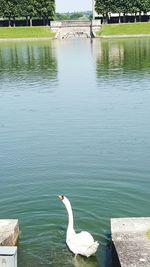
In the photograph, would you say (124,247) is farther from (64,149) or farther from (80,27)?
(80,27)

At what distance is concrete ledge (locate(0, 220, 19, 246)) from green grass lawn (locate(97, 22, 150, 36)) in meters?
109

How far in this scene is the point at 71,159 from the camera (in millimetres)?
23281

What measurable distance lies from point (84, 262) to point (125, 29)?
113 m

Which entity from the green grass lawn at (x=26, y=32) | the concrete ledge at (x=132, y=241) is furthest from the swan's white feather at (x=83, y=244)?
the green grass lawn at (x=26, y=32)

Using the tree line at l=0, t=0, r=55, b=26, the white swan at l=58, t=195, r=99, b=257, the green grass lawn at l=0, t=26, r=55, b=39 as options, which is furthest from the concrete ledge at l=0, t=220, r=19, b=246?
the tree line at l=0, t=0, r=55, b=26

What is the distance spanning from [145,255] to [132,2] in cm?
12690

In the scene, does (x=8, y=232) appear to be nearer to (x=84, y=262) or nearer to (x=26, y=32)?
(x=84, y=262)

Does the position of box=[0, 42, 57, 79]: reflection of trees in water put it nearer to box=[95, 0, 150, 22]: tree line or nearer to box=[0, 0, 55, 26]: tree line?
box=[0, 0, 55, 26]: tree line

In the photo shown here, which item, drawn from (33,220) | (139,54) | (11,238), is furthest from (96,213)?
(139,54)

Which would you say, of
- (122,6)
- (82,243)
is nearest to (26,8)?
(122,6)

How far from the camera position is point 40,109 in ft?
117

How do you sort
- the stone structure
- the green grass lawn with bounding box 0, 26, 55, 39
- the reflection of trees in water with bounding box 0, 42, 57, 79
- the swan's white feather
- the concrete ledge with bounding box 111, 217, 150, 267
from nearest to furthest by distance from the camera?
the concrete ledge with bounding box 111, 217, 150, 267 < the swan's white feather < the reflection of trees in water with bounding box 0, 42, 57, 79 < the green grass lawn with bounding box 0, 26, 55, 39 < the stone structure

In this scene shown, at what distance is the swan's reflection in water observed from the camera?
1340cm

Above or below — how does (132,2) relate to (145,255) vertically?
above
